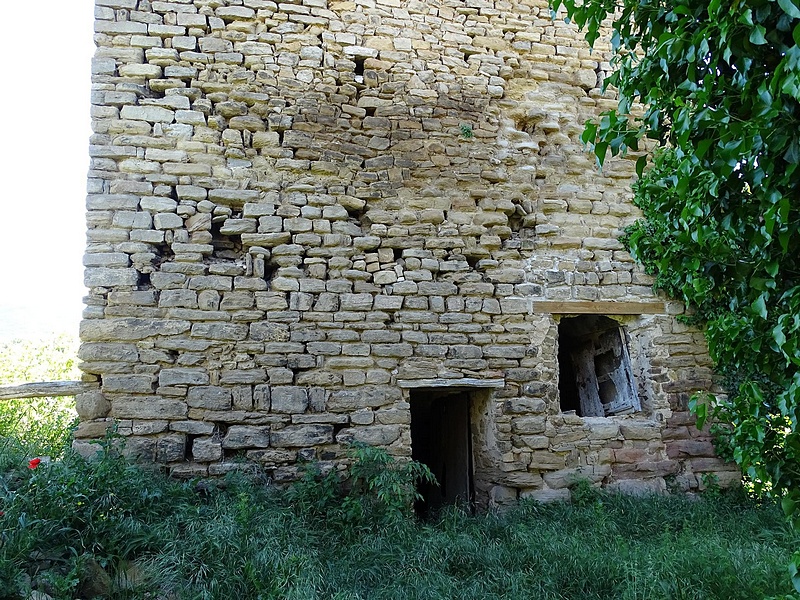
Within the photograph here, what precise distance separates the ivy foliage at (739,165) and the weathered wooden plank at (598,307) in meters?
2.95

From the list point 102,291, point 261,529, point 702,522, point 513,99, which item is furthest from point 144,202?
point 702,522

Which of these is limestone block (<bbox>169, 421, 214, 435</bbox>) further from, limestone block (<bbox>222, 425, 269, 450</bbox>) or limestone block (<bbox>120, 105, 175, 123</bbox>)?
limestone block (<bbox>120, 105, 175, 123</bbox>)

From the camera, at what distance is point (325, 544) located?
4.14 metres

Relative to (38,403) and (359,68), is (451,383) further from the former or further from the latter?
(38,403)

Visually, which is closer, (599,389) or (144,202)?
(144,202)

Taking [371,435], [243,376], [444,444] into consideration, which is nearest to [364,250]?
[243,376]

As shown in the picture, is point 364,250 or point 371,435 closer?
point 371,435

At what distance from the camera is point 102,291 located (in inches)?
186

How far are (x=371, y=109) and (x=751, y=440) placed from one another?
14.8 ft

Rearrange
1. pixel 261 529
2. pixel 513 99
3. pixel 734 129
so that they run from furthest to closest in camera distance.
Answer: pixel 513 99 → pixel 261 529 → pixel 734 129

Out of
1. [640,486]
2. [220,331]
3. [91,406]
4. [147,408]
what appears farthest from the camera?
[640,486]

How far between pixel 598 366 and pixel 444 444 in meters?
2.03

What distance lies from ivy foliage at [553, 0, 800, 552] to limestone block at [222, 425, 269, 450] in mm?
3477

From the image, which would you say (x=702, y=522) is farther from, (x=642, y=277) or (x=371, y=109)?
(x=371, y=109)
